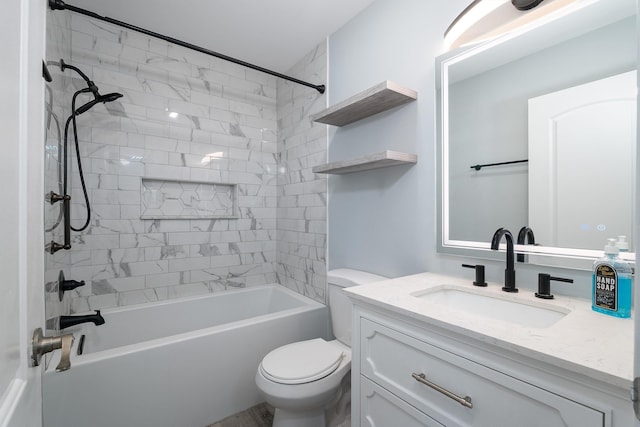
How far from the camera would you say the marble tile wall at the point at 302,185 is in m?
2.36

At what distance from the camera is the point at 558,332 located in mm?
767

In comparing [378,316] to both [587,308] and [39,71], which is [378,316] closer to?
[587,308]

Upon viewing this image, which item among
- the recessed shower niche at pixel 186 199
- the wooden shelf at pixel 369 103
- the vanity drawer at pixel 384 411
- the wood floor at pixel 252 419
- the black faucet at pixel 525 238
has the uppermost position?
the wooden shelf at pixel 369 103

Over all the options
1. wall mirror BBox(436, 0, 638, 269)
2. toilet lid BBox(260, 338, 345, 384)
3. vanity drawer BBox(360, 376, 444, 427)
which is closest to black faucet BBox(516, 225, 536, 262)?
wall mirror BBox(436, 0, 638, 269)

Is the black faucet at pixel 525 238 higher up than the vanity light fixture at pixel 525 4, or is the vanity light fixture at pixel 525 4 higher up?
the vanity light fixture at pixel 525 4

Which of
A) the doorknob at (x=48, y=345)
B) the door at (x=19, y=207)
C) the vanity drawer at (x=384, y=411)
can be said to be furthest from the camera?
the vanity drawer at (x=384, y=411)

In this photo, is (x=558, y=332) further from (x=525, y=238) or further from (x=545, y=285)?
(x=525, y=238)

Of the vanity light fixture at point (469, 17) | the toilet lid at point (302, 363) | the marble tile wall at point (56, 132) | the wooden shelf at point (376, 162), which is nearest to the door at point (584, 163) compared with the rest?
the vanity light fixture at point (469, 17)

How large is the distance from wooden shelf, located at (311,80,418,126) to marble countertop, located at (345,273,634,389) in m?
1.05

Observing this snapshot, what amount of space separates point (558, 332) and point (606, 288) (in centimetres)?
30

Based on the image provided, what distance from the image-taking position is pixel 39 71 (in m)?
0.69

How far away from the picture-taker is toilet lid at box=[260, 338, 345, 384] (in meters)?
1.38

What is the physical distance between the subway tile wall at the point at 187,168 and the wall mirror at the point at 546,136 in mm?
1104

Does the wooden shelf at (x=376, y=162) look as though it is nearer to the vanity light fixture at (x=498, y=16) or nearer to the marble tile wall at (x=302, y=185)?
the marble tile wall at (x=302, y=185)
